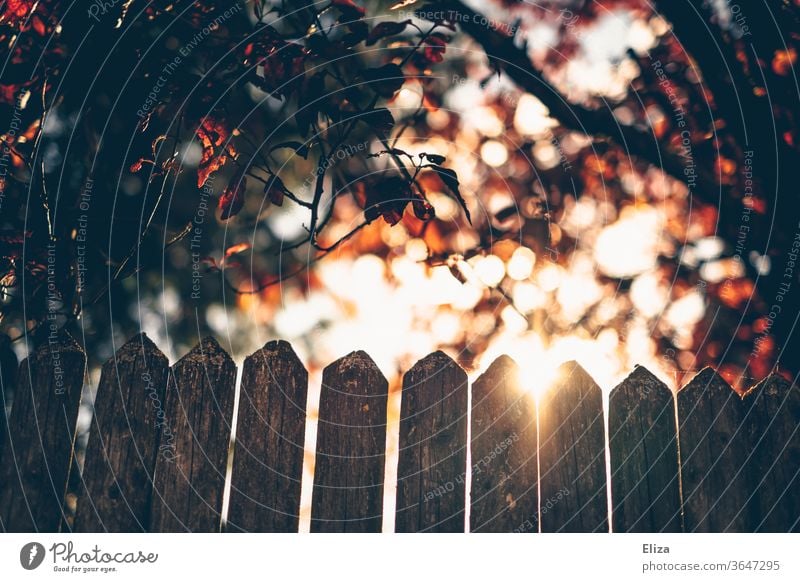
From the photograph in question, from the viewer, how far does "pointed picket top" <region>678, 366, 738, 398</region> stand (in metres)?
2.79

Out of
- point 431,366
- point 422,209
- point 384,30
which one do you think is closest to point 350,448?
point 431,366

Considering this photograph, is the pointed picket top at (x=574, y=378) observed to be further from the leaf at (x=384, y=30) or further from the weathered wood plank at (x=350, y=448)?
the leaf at (x=384, y=30)

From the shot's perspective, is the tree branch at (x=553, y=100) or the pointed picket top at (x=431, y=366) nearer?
the pointed picket top at (x=431, y=366)

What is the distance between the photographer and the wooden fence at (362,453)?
2539mm

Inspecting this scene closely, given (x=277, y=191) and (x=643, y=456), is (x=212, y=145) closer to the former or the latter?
(x=277, y=191)

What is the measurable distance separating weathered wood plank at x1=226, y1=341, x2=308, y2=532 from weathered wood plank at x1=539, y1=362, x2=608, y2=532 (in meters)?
0.88

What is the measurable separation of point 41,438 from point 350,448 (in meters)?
1.07

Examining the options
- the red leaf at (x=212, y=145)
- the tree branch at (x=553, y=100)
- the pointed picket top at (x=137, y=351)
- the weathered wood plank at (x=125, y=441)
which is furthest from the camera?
the tree branch at (x=553, y=100)

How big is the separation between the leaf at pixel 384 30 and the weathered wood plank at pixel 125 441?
138 cm

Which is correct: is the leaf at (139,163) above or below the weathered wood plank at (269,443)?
above

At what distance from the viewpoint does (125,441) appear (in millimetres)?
2561

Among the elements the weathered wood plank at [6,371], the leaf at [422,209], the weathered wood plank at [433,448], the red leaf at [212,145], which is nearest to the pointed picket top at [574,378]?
the weathered wood plank at [433,448]

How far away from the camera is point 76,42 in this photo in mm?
2967
